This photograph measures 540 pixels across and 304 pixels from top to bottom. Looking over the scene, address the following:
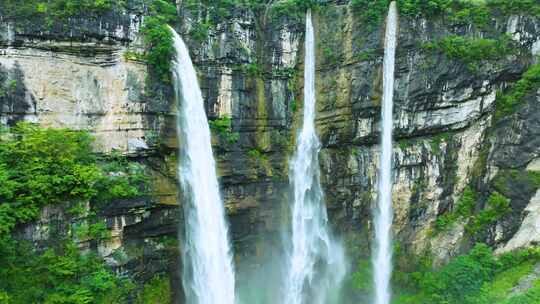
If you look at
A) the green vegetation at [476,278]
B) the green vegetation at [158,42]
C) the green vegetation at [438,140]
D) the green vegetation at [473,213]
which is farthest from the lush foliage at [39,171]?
the green vegetation at [473,213]

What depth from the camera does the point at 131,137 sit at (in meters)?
13.4

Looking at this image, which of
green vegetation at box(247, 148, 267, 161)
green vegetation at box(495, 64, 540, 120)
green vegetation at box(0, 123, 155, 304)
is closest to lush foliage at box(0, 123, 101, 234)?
green vegetation at box(0, 123, 155, 304)

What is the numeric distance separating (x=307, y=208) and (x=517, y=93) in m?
9.47

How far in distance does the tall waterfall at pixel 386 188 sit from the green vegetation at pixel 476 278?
0.91 metres

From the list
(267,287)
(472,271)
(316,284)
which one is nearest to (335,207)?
(316,284)

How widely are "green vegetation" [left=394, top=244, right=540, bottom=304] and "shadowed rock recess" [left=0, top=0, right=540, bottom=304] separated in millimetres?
645

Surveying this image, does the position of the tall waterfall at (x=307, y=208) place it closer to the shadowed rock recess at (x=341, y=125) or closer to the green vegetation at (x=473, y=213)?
the shadowed rock recess at (x=341, y=125)

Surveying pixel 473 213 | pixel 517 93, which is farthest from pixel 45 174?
pixel 517 93

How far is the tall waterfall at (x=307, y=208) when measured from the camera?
16516 mm

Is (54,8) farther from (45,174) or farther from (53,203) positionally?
(53,203)

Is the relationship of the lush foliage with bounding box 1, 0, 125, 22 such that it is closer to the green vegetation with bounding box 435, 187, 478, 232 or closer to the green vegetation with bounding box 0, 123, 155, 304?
the green vegetation with bounding box 0, 123, 155, 304

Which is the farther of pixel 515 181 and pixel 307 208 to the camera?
pixel 307 208

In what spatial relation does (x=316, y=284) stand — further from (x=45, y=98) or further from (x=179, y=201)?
(x=45, y=98)

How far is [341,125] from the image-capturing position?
16.6 metres
